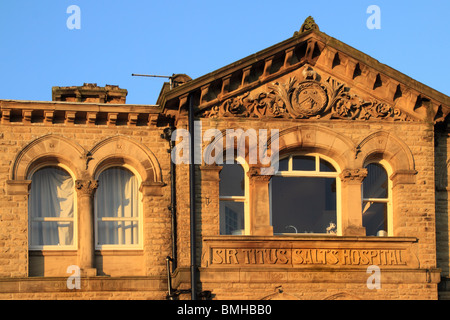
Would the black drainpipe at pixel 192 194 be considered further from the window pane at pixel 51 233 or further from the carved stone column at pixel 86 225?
the window pane at pixel 51 233

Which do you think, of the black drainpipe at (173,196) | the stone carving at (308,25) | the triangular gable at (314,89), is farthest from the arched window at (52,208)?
the stone carving at (308,25)

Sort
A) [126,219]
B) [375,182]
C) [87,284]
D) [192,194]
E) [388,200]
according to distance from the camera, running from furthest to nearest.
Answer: [375,182] → [388,200] → [126,219] → [192,194] → [87,284]

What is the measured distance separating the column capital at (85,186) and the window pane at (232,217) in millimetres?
3499

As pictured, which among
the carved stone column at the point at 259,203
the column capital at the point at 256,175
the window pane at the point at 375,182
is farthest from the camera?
the window pane at the point at 375,182

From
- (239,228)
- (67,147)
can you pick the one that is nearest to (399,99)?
(239,228)

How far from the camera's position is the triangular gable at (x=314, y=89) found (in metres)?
36.8

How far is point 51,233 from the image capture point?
36.7m

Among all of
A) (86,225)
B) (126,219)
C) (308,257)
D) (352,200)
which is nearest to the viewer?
(308,257)

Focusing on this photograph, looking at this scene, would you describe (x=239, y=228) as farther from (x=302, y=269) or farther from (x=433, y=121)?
(x=433, y=121)

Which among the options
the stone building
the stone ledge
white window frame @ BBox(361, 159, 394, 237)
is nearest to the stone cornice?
the stone building

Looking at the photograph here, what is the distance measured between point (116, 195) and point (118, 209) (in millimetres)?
390

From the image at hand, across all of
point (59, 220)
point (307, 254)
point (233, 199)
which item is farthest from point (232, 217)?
point (59, 220)

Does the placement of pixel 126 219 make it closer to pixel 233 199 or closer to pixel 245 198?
pixel 233 199

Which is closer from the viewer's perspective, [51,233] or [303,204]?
[51,233]
